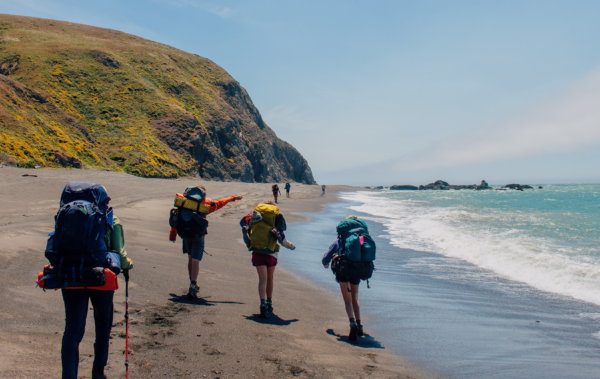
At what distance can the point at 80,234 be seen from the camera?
9.05 feet

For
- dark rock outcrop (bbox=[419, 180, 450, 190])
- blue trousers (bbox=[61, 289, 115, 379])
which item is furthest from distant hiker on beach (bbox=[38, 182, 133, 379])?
dark rock outcrop (bbox=[419, 180, 450, 190])

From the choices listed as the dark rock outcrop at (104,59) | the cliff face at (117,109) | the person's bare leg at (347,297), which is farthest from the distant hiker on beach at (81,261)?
the dark rock outcrop at (104,59)

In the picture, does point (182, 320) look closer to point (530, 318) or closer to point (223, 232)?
point (530, 318)

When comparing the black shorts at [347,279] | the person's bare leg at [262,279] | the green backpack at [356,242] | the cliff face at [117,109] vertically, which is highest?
the cliff face at [117,109]

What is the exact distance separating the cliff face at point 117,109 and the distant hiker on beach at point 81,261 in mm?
31339

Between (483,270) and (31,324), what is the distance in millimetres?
9534

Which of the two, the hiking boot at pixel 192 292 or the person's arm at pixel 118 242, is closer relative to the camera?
the person's arm at pixel 118 242

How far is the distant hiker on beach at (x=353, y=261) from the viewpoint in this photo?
4.91 meters

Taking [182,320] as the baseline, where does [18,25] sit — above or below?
above

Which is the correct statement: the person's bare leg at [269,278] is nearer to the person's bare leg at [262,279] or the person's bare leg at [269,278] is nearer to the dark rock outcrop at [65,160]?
the person's bare leg at [262,279]

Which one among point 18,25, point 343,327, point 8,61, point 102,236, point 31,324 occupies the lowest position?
point 343,327

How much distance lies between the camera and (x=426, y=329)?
18.0 ft

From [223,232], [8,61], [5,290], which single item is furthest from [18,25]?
[5,290]

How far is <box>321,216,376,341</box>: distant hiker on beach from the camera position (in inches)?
193
